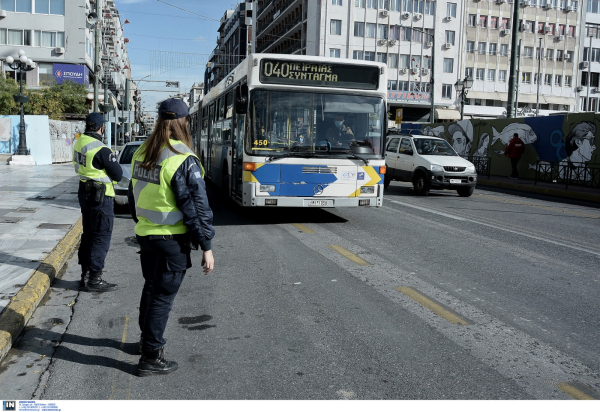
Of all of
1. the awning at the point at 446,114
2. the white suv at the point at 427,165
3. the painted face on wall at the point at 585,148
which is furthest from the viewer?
the awning at the point at 446,114

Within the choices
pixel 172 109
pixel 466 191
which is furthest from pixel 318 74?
pixel 466 191

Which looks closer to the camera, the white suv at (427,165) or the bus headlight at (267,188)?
the bus headlight at (267,188)

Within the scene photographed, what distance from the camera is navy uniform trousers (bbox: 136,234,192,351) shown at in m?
3.96

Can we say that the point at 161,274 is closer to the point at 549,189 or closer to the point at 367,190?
the point at 367,190

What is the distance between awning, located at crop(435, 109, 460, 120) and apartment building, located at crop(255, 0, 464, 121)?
135 millimetres

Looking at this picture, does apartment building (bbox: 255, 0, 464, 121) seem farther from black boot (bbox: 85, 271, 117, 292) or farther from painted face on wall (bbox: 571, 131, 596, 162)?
black boot (bbox: 85, 271, 117, 292)

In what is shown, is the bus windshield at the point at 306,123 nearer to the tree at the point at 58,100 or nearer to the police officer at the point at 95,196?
the police officer at the point at 95,196

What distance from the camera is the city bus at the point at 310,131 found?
425 inches

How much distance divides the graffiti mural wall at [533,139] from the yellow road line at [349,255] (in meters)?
15.9

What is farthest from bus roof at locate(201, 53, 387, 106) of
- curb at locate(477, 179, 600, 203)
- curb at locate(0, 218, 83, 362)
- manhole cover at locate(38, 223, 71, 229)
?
curb at locate(477, 179, 600, 203)

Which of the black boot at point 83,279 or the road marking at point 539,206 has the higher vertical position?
the road marking at point 539,206

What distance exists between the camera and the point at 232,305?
5766mm

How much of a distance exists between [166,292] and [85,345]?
106cm

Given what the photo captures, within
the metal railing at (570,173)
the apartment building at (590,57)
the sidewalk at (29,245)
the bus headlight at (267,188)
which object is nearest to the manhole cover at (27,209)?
the sidewalk at (29,245)
